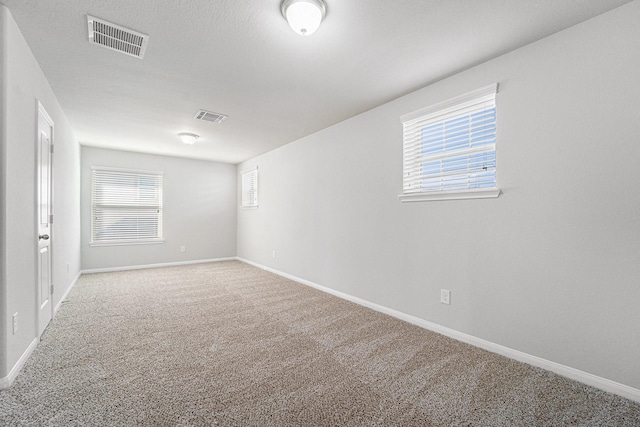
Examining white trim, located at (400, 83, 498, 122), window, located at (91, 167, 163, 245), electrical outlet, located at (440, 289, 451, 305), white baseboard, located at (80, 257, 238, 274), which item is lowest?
white baseboard, located at (80, 257, 238, 274)

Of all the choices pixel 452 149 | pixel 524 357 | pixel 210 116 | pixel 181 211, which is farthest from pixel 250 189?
pixel 524 357

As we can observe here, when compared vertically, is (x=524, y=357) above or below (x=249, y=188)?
below

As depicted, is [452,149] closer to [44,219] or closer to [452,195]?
[452,195]

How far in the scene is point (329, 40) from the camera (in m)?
2.11

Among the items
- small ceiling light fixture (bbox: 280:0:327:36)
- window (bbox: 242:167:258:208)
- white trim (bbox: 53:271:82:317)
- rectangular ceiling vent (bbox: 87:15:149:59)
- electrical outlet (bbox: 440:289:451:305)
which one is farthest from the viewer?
window (bbox: 242:167:258:208)

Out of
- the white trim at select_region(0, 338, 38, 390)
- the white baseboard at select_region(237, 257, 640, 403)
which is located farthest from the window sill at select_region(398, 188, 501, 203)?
the white trim at select_region(0, 338, 38, 390)

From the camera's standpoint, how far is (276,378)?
76.1 inches

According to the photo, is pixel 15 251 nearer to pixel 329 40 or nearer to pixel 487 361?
pixel 329 40

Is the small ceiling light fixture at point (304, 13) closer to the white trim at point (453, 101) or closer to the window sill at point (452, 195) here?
the white trim at point (453, 101)

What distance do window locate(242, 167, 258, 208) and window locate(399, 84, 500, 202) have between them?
3877 mm

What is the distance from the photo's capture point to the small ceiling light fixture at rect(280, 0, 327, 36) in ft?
5.60

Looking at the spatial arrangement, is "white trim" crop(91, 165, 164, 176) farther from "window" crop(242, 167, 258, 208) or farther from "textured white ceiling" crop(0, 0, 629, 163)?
"textured white ceiling" crop(0, 0, 629, 163)

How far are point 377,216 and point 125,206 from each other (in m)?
5.24

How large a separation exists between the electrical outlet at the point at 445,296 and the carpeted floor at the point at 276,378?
33 cm
